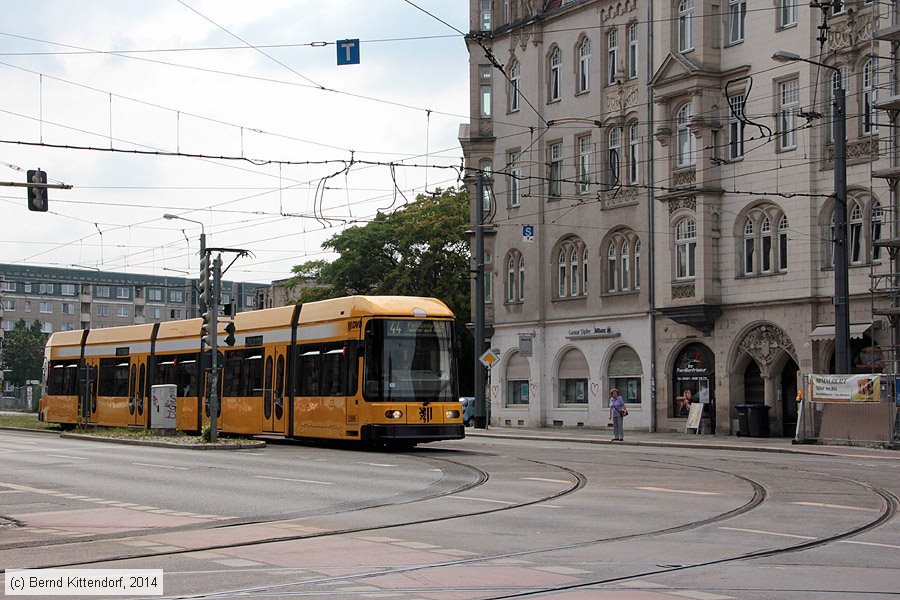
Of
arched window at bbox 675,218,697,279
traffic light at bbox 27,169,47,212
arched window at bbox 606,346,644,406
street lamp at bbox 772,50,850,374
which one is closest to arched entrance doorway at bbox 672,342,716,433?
arched window at bbox 606,346,644,406

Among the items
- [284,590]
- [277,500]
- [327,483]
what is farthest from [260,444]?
[284,590]

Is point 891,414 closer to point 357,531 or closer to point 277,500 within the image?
point 277,500

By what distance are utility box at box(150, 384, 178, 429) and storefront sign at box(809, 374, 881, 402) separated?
16.9m

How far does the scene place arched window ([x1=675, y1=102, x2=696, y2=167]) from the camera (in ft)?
144

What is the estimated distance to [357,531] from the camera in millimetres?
14305

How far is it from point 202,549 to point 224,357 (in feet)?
77.2

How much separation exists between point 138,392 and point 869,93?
22917 mm

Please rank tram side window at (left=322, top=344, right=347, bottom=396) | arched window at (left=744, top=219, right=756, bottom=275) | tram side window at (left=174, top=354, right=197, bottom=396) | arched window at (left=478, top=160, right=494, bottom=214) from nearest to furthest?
tram side window at (left=322, top=344, right=347, bottom=396), tram side window at (left=174, top=354, right=197, bottom=396), arched window at (left=744, top=219, right=756, bottom=275), arched window at (left=478, top=160, right=494, bottom=214)

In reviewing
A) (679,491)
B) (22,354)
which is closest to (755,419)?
(679,491)

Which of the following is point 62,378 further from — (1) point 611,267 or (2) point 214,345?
(1) point 611,267

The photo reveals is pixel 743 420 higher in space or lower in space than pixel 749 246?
lower

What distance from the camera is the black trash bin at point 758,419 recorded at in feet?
131

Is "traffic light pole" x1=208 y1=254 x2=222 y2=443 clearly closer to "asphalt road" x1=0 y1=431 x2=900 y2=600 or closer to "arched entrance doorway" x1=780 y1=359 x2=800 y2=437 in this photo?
"asphalt road" x1=0 y1=431 x2=900 y2=600

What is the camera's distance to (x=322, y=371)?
30.3 m
